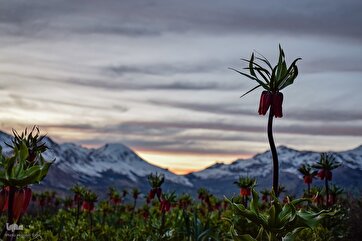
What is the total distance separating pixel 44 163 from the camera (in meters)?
4.06

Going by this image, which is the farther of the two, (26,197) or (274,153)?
(274,153)

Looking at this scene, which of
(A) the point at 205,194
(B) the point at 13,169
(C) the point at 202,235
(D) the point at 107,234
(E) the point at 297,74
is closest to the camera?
(B) the point at 13,169

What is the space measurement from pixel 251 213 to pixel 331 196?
11406 mm

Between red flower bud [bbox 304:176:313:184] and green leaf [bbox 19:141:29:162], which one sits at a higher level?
green leaf [bbox 19:141:29:162]

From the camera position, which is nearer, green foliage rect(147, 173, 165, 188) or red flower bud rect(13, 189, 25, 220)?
red flower bud rect(13, 189, 25, 220)

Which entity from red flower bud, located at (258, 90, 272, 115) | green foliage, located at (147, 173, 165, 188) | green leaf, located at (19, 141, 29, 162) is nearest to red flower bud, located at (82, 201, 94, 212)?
green foliage, located at (147, 173, 165, 188)

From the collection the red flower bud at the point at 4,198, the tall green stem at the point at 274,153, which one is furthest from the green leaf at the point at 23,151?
the tall green stem at the point at 274,153

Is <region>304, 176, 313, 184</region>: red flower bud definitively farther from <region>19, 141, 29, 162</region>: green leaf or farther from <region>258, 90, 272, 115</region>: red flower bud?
<region>19, 141, 29, 162</region>: green leaf

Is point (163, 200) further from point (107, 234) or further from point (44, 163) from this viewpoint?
point (44, 163)

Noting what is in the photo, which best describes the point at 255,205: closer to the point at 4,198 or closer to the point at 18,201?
the point at 18,201

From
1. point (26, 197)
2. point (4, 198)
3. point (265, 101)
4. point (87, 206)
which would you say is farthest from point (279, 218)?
point (87, 206)

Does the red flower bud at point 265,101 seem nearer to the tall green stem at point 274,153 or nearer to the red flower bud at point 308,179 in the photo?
the tall green stem at point 274,153

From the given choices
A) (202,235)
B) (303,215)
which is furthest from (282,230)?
(202,235)

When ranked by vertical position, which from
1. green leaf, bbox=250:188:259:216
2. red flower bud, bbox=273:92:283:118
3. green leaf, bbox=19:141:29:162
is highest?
red flower bud, bbox=273:92:283:118
